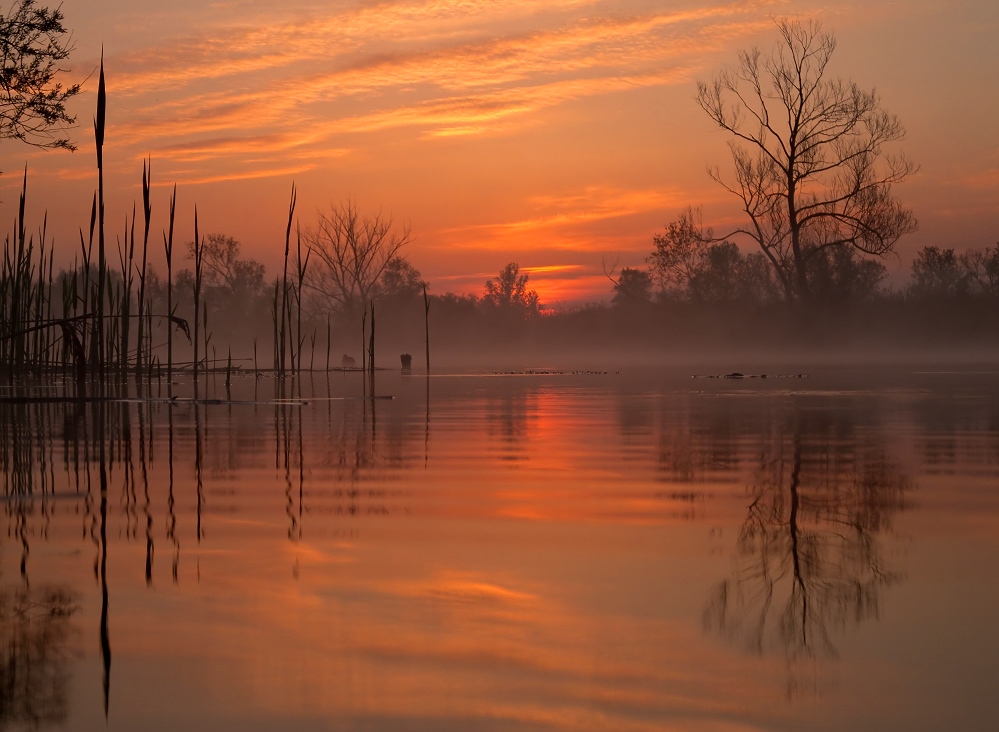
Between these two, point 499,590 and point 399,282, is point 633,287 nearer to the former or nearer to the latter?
point 399,282

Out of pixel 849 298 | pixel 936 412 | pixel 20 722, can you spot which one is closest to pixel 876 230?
pixel 849 298

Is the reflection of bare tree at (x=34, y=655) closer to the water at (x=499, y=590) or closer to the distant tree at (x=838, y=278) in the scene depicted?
the water at (x=499, y=590)

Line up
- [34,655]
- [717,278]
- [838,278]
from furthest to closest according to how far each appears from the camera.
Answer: [717,278] < [838,278] < [34,655]

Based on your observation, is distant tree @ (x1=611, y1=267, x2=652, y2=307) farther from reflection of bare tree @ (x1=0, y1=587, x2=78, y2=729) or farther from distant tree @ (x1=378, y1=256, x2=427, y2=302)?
reflection of bare tree @ (x1=0, y1=587, x2=78, y2=729)

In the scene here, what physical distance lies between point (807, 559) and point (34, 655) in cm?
225

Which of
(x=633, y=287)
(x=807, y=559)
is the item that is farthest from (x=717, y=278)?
(x=807, y=559)

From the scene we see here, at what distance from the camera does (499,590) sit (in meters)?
3.36

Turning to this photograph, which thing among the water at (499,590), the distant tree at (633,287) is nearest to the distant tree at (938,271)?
the distant tree at (633,287)

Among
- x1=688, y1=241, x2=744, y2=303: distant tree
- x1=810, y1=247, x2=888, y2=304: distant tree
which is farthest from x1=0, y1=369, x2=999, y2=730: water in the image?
x1=688, y1=241, x2=744, y2=303: distant tree

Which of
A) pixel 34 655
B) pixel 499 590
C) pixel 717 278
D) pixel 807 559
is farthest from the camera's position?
pixel 717 278

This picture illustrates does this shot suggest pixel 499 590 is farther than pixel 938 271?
No

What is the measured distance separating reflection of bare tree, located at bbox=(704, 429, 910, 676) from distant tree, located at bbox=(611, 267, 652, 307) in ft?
178

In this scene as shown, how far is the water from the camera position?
2344mm

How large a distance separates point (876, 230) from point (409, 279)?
109 feet
